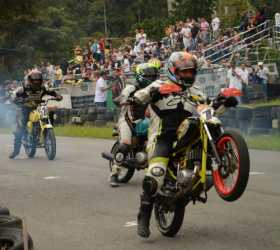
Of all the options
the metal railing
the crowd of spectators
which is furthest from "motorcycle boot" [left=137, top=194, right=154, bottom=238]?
the metal railing

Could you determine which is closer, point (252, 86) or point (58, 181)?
point (58, 181)

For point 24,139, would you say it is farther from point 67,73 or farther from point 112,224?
point 67,73

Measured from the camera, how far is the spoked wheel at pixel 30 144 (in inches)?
577

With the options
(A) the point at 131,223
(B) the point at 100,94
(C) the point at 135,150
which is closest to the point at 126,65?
(B) the point at 100,94

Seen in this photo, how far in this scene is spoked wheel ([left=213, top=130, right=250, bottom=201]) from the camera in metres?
6.07

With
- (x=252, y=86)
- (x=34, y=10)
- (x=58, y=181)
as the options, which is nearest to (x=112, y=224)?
(x=58, y=181)

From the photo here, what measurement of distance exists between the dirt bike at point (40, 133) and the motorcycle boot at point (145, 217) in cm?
740

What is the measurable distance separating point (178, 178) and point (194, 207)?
1840 millimetres

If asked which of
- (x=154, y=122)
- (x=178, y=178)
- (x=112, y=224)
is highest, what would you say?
(x=154, y=122)

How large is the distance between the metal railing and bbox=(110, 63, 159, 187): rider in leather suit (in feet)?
46.1

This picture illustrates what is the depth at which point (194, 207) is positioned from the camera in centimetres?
846

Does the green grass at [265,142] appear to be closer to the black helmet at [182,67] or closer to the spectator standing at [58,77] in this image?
the black helmet at [182,67]

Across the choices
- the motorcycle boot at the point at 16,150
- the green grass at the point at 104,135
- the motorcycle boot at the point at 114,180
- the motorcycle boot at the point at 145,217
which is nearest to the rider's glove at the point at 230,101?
the motorcycle boot at the point at 145,217

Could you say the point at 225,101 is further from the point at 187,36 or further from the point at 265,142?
the point at 187,36
